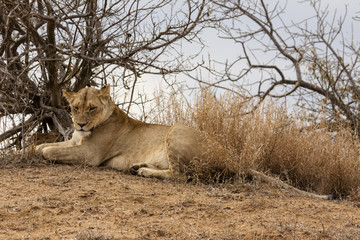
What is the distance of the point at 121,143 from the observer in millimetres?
6871

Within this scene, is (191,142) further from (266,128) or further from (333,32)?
(333,32)

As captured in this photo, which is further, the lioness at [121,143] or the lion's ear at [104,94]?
the lion's ear at [104,94]

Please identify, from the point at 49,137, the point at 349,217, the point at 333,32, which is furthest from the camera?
the point at 333,32

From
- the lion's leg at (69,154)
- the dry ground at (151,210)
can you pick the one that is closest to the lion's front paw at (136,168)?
the dry ground at (151,210)

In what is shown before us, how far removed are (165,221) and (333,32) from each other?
829 centimetres

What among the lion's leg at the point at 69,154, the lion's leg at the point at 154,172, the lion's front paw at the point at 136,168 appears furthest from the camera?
the lion's leg at the point at 69,154

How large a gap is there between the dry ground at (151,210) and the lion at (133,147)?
30 cm

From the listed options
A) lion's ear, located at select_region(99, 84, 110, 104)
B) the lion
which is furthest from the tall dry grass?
lion's ear, located at select_region(99, 84, 110, 104)

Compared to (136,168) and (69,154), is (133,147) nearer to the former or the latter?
(136,168)

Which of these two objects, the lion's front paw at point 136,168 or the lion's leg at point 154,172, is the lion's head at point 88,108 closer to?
the lion's front paw at point 136,168

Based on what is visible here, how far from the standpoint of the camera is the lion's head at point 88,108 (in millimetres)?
6492

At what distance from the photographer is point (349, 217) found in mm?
4961

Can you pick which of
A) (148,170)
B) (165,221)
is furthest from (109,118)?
(165,221)

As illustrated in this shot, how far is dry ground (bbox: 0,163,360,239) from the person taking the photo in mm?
4051
